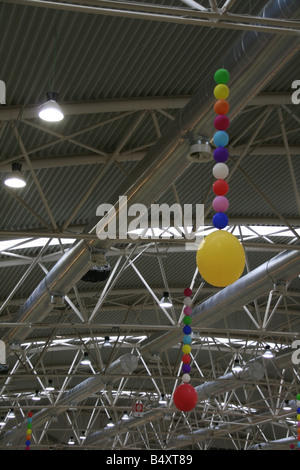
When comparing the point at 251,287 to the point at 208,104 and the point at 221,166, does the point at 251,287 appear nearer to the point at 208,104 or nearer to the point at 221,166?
the point at 208,104

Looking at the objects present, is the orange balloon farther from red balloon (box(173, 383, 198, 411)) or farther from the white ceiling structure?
red balloon (box(173, 383, 198, 411))

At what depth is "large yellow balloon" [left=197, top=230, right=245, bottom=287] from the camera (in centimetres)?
627

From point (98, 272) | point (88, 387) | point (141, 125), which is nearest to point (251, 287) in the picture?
point (98, 272)

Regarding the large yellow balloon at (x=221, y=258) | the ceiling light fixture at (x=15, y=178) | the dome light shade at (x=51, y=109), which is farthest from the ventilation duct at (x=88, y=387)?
the large yellow balloon at (x=221, y=258)

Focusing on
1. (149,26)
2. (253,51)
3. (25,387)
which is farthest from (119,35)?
(25,387)

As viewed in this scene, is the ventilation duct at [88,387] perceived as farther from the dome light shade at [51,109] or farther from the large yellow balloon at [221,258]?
the large yellow balloon at [221,258]

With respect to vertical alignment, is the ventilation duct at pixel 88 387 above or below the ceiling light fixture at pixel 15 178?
above

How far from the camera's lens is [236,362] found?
3269 centimetres

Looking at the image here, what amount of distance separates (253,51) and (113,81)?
12.3 ft

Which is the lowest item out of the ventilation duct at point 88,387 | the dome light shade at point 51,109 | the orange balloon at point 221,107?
the orange balloon at point 221,107

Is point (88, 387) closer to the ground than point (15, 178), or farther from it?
farther from it

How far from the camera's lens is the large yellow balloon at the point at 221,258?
627 cm

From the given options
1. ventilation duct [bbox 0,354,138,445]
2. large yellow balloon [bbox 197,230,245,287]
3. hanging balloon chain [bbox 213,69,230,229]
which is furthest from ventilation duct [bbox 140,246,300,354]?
large yellow balloon [bbox 197,230,245,287]

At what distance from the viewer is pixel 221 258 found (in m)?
6.26
